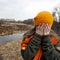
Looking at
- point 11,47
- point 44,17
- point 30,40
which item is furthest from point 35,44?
point 11,47

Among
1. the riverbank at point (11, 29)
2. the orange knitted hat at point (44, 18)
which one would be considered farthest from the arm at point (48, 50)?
the riverbank at point (11, 29)

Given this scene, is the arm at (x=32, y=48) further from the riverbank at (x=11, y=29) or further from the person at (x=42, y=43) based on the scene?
the riverbank at (x=11, y=29)

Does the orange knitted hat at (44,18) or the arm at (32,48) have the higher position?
the orange knitted hat at (44,18)

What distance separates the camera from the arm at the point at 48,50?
129 inches

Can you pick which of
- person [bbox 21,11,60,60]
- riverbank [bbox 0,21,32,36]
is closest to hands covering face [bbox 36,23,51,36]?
person [bbox 21,11,60,60]

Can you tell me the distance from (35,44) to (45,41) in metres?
0.12

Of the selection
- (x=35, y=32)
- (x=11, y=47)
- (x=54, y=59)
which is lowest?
(x=11, y=47)

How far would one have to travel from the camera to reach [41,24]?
11.0 ft

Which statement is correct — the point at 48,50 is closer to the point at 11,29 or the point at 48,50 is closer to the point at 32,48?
the point at 32,48

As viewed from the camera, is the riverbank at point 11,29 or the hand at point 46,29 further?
the riverbank at point 11,29

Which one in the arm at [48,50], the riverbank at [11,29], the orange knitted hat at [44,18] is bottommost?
the riverbank at [11,29]

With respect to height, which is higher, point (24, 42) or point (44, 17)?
point (44, 17)

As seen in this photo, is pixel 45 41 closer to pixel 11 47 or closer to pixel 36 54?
pixel 36 54

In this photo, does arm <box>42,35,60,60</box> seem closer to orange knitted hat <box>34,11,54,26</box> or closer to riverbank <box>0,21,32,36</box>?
orange knitted hat <box>34,11,54,26</box>
